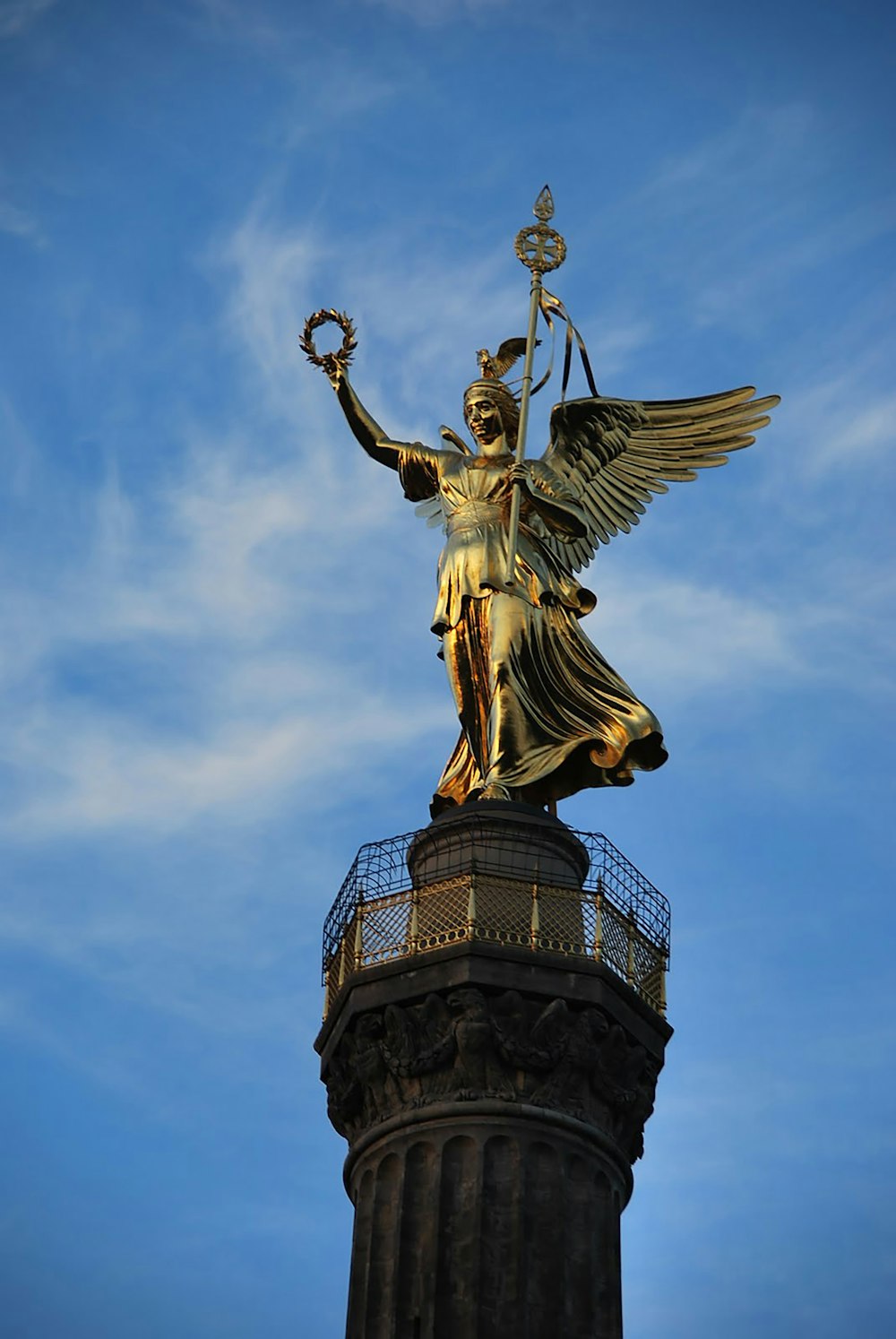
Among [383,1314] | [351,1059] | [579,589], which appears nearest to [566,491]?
[579,589]

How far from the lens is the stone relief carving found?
100 ft

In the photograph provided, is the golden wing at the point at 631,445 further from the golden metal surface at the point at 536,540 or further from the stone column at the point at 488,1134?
the stone column at the point at 488,1134

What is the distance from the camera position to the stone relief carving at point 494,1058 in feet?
100

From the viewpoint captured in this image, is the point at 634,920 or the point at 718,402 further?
the point at 718,402

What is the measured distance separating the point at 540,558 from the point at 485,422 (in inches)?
107

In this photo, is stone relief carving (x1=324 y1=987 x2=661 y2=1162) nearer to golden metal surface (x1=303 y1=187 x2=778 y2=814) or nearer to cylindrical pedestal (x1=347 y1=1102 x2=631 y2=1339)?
cylindrical pedestal (x1=347 y1=1102 x2=631 y2=1339)

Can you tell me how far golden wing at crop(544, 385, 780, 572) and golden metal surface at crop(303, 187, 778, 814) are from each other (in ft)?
0.07

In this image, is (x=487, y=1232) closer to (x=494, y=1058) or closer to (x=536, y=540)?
(x=494, y=1058)

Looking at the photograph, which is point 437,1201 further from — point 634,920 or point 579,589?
point 579,589

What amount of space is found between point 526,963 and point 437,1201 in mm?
3243

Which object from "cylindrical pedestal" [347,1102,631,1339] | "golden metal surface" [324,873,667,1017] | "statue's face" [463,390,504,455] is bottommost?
"cylindrical pedestal" [347,1102,631,1339]

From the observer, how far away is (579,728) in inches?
1368

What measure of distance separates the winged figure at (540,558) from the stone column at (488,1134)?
10.2 feet

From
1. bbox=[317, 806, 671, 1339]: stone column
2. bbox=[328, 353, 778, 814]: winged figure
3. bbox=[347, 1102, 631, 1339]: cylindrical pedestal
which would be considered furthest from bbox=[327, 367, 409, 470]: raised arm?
bbox=[347, 1102, 631, 1339]: cylindrical pedestal
